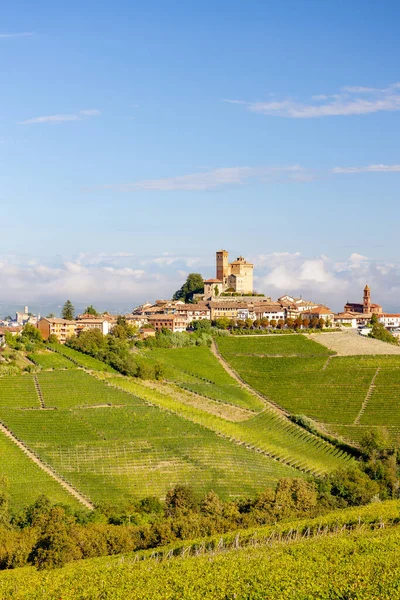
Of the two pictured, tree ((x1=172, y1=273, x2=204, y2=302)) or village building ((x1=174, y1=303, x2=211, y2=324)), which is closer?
village building ((x1=174, y1=303, x2=211, y2=324))

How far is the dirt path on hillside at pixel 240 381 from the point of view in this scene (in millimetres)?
68800

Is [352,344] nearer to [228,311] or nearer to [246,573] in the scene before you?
[228,311]

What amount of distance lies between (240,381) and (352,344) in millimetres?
16759

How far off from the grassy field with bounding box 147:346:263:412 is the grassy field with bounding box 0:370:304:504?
980cm

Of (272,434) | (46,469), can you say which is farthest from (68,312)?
(46,469)

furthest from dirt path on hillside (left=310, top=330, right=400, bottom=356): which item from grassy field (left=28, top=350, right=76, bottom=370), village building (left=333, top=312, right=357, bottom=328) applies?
grassy field (left=28, top=350, right=76, bottom=370)

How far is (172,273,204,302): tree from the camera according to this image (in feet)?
415

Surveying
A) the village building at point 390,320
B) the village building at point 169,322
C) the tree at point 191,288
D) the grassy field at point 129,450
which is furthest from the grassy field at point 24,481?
the village building at point 390,320

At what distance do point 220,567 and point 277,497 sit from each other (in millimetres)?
12767

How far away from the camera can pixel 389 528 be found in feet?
106

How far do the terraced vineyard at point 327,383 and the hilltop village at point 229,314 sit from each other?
1567 cm

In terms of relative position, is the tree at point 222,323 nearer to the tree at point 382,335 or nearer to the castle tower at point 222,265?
the tree at point 382,335

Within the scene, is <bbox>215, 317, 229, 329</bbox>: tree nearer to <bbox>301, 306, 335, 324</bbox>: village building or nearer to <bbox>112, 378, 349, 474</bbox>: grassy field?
<bbox>301, 306, 335, 324</bbox>: village building

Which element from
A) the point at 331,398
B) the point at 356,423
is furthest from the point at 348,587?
the point at 331,398
